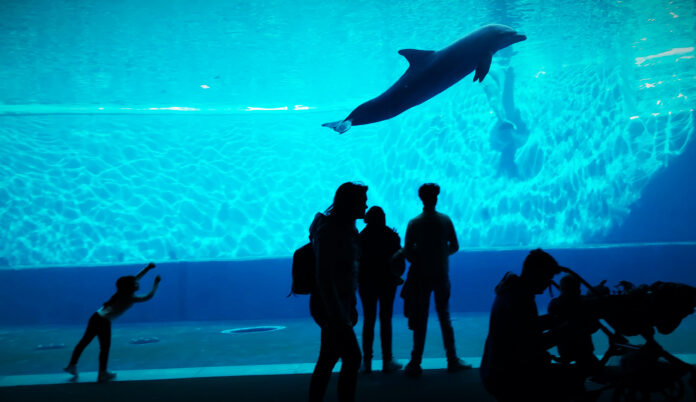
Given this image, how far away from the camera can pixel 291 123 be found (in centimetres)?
2631

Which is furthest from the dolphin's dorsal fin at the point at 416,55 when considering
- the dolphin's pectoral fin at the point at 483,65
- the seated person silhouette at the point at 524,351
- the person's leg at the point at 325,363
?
the person's leg at the point at 325,363

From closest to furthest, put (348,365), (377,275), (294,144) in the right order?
(348,365), (377,275), (294,144)

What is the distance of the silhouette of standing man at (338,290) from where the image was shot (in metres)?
3.10

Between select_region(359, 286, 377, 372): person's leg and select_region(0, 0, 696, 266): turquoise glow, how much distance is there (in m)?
7.97

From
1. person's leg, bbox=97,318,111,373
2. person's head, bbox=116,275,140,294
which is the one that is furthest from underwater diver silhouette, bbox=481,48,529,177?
person's leg, bbox=97,318,111,373

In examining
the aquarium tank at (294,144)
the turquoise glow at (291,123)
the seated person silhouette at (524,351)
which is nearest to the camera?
the seated person silhouette at (524,351)

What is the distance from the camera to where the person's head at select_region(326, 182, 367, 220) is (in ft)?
10.7

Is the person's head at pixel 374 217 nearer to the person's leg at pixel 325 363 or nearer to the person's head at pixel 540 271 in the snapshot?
the person's leg at pixel 325 363

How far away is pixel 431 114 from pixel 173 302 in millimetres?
13410

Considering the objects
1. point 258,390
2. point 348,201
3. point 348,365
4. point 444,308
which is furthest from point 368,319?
point 348,201

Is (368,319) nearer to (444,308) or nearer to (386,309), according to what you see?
(386,309)

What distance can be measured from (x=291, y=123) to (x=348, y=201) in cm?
2364

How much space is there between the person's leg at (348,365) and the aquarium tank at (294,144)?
652cm

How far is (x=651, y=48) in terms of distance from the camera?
53.6ft
